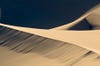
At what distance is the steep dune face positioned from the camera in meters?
0.36

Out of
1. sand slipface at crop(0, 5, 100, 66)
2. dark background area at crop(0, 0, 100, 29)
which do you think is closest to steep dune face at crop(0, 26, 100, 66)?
sand slipface at crop(0, 5, 100, 66)

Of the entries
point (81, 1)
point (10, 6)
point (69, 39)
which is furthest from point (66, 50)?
point (10, 6)

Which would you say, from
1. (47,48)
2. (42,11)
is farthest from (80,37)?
(42,11)

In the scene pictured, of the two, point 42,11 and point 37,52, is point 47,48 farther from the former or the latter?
point 42,11

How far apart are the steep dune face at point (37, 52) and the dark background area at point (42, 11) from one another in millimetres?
532

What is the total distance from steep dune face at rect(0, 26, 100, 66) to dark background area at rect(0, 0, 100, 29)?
53 cm

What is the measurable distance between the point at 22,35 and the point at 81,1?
0.57 m

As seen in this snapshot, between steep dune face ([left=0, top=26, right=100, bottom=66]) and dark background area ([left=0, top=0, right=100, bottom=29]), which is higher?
steep dune face ([left=0, top=26, right=100, bottom=66])

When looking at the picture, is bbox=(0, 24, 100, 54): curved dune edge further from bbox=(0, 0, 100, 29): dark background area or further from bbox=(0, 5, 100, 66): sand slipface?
bbox=(0, 0, 100, 29): dark background area

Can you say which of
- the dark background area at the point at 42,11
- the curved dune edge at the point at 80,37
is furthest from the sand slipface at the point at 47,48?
the dark background area at the point at 42,11

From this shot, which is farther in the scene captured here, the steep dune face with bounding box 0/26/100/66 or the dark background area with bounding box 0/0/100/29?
the dark background area with bounding box 0/0/100/29

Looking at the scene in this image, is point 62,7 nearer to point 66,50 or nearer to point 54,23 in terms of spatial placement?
point 54,23

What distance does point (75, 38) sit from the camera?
1.40 ft

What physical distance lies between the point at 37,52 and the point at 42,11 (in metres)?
0.70
